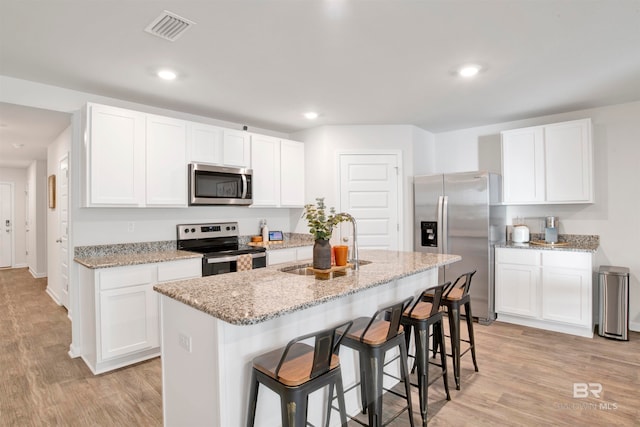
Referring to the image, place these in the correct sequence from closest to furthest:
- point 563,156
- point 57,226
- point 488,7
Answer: point 488,7, point 563,156, point 57,226

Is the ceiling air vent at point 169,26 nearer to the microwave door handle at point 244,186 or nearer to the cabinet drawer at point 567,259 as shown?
the microwave door handle at point 244,186

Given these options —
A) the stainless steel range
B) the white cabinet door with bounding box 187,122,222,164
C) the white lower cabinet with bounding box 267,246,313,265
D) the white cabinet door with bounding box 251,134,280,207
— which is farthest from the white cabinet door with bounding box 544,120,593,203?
the white cabinet door with bounding box 187,122,222,164

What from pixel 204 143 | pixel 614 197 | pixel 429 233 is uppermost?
pixel 204 143

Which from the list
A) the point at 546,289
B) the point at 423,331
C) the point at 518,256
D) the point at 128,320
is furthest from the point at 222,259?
the point at 546,289

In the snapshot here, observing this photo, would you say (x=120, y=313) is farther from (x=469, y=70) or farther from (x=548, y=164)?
(x=548, y=164)

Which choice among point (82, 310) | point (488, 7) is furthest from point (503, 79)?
point (82, 310)

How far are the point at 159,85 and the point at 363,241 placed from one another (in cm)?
296

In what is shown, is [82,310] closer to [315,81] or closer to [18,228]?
[315,81]

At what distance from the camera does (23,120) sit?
3.53m

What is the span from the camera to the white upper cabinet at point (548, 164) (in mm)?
3756

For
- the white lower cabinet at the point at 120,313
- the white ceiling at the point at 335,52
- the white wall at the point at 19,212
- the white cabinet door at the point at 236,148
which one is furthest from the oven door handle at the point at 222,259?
the white wall at the point at 19,212

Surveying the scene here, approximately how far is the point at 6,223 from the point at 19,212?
0.33m

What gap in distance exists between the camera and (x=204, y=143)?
3.78 m

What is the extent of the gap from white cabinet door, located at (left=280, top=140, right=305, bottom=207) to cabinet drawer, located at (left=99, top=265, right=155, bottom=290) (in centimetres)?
198
